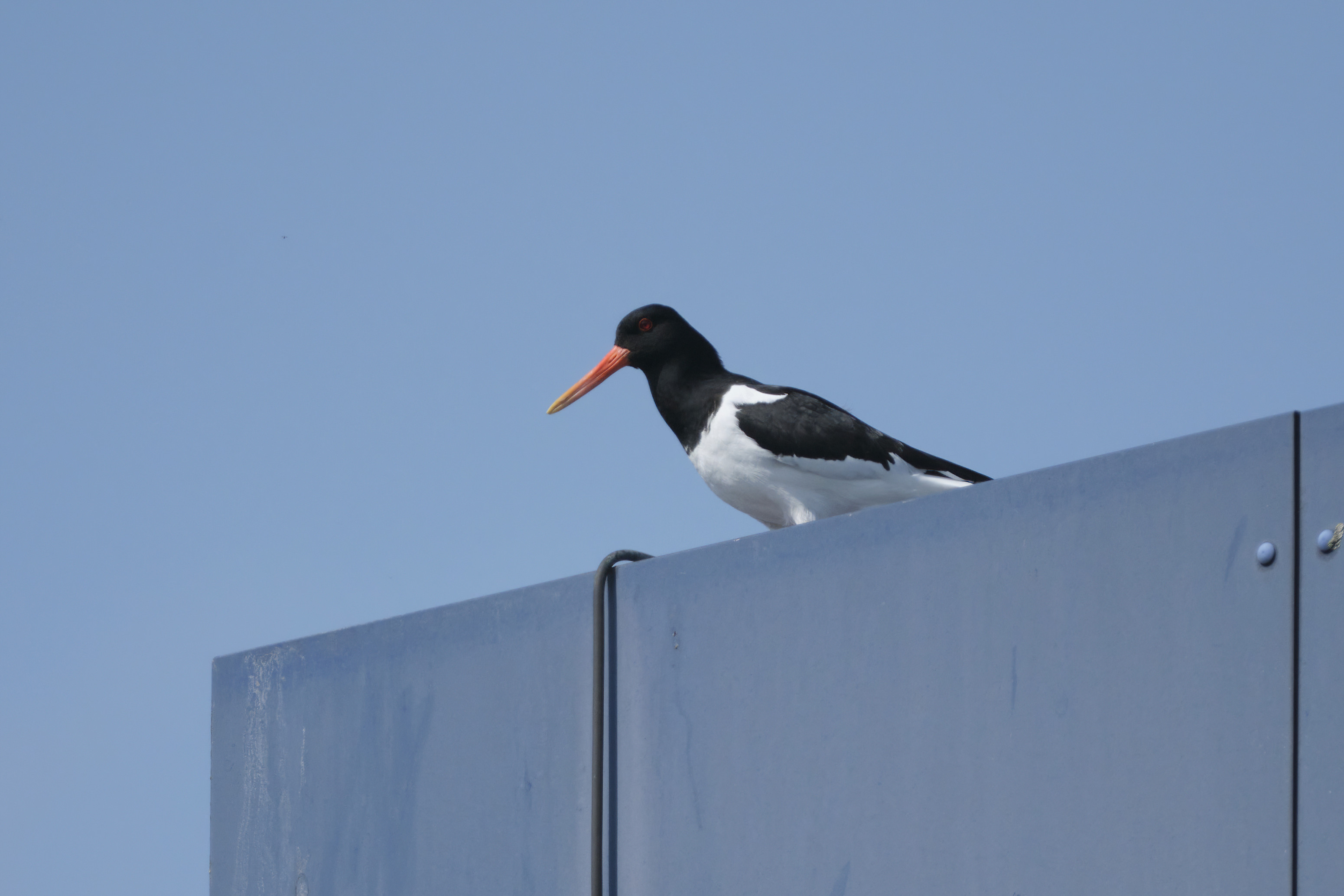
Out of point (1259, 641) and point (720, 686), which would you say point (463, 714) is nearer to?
point (720, 686)

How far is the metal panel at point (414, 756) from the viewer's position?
3.91 meters

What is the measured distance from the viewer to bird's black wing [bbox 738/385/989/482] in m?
5.31

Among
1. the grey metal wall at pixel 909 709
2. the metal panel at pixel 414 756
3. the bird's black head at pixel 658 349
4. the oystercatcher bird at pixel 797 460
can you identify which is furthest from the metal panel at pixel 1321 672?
the bird's black head at pixel 658 349

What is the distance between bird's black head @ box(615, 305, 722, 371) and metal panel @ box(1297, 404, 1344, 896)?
3857mm

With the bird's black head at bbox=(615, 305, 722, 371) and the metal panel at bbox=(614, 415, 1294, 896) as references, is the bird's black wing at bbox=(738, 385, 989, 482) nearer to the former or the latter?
the bird's black head at bbox=(615, 305, 722, 371)

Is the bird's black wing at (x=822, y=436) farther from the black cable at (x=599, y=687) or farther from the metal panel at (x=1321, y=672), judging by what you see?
the metal panel at (x=1321, y=672)

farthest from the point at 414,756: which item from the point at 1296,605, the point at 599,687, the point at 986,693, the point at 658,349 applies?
the point at 1296,605

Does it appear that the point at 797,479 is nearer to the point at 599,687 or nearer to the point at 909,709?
the point at 599,687

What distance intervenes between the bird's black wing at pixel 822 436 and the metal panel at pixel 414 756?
1504 millimetres

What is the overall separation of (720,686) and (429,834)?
3.82 feet

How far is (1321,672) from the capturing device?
94.0 inches

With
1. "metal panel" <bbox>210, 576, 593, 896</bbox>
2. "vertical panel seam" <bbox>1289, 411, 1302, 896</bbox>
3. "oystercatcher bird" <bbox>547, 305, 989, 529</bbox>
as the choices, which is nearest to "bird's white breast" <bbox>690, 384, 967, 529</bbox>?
"oystercatcher bird" <bbox>547, 305, 989, 529</bbox>

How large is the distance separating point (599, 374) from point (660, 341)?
0.31m

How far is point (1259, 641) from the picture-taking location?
2490 mm
